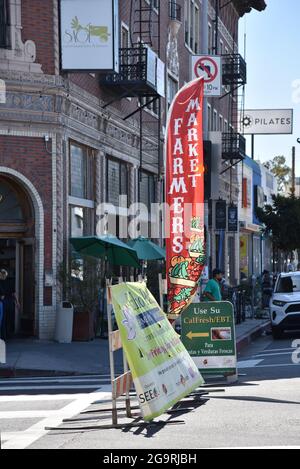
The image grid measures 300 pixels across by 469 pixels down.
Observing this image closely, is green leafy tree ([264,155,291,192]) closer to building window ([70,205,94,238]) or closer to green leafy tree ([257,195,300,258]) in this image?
green leafy tree ([257,195,300,258])

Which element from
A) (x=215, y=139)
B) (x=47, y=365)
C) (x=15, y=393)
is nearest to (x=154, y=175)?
(x=215, y=139)

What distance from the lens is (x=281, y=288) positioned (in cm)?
2497

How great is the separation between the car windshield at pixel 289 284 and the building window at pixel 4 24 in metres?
9.71

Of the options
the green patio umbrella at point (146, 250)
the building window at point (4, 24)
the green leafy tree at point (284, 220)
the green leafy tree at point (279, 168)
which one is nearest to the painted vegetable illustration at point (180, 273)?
the green patio umbrella at point (146, 250)

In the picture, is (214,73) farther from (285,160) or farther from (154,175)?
(285,160)

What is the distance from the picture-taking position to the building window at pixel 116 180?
25544 mm

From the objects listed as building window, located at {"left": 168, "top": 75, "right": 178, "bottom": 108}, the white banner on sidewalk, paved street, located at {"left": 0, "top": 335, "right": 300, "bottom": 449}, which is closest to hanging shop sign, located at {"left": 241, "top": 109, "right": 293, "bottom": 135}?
building window, located at {"left": 168, "top": 75, "right": 178, "bottom": 108}

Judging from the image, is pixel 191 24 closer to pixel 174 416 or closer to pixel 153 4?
pixel 153 4

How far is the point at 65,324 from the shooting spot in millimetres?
20469

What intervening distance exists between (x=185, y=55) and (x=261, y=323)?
12.8m

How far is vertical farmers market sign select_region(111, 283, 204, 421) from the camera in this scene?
32.2 ft

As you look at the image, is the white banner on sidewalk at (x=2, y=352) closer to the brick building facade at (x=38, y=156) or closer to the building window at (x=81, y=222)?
the brick building facade at (x=38, y=156)

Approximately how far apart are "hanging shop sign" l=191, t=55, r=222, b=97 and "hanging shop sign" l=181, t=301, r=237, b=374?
1143 centimetres

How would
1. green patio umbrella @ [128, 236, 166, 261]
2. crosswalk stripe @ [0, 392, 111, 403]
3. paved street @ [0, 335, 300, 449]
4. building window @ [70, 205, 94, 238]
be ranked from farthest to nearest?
green patio umbrella @ [128, 236, 166, 261]
building window @ [70, 205, 94, 238]
crosswalk stripe @ [0, 392, 111, 403]
paved street @ [0, 335, 300, 449]
